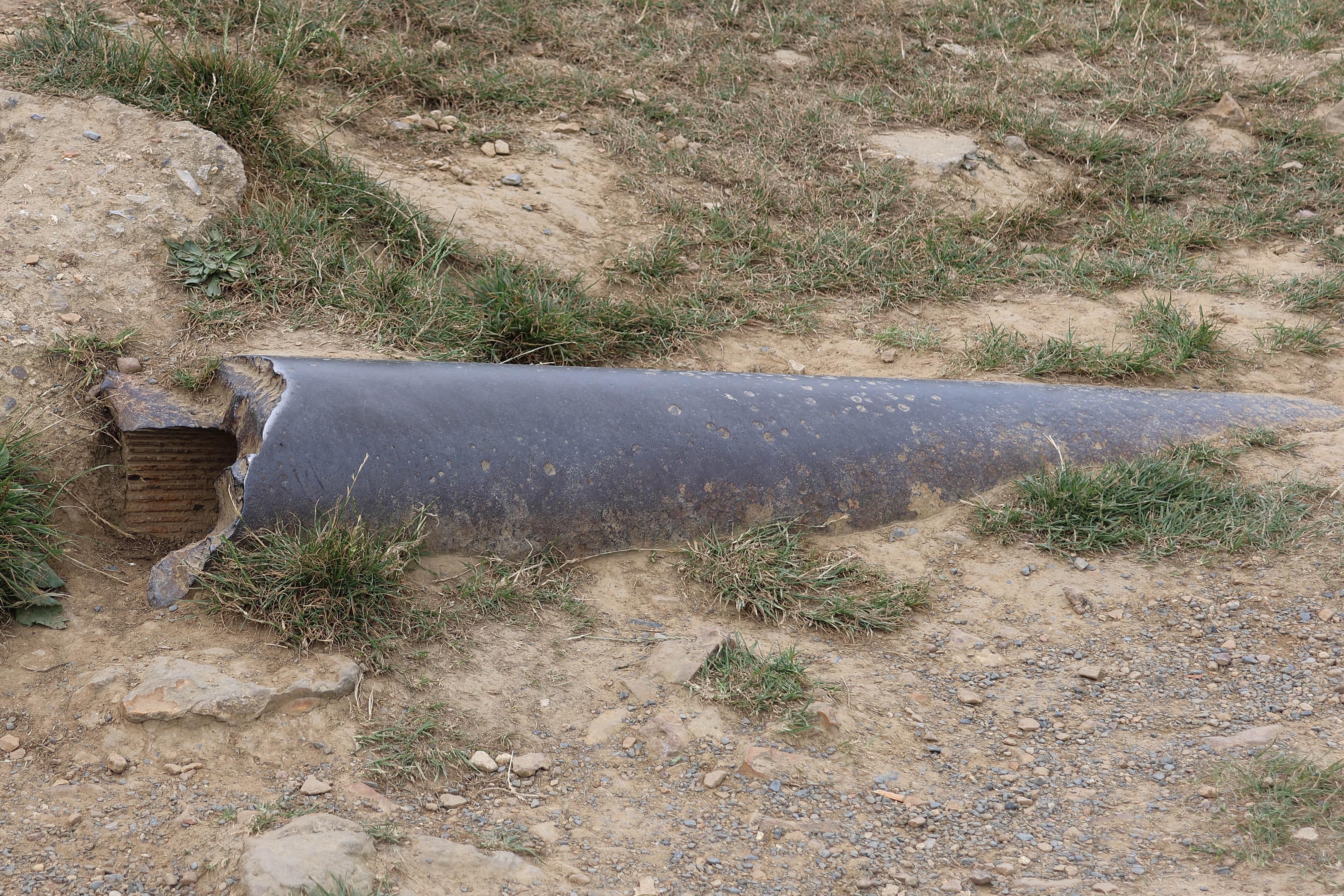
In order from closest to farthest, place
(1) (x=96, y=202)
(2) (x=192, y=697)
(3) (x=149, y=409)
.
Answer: (2) (x=192, y=697) → (3) (x=149, y=409) → (1) (x=96, y=202)

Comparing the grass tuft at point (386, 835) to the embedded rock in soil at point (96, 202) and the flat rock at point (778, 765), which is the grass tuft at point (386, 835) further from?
the embedded rock in soil at point (96, 202)

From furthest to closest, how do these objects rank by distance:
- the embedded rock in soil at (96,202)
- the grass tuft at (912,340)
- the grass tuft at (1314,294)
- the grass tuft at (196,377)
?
1. the grass tuft at (1314,294)
2. the grass tuft at (912,340)
3. the embedded rock in soil at (96,202)
4. the grass tuft at (196,377)

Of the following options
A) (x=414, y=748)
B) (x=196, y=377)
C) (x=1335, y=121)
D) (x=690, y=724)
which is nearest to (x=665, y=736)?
(x=690, y=724)

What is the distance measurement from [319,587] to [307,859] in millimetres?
725

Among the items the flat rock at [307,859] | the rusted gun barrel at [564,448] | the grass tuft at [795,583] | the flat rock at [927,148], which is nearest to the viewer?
the flat rock at [307,859]

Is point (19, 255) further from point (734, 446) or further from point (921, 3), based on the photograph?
point (921, 3)

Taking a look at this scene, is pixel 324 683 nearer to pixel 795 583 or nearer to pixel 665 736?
pixel 665 736

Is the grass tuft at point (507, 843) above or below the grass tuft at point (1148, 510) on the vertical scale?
below

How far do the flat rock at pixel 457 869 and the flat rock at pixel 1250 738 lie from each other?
1.29 m

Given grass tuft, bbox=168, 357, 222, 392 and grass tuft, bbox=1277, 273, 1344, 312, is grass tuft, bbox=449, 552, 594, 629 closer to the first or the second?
grass tuft, bbox=168, 357, 222, 392

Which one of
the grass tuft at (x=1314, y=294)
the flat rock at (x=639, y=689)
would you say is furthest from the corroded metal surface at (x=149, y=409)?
the grass tuft at (x=1314, y=294)

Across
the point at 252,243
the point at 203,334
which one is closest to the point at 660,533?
the point at 203,334

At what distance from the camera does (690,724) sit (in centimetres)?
217

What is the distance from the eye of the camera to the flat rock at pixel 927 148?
4770mm
